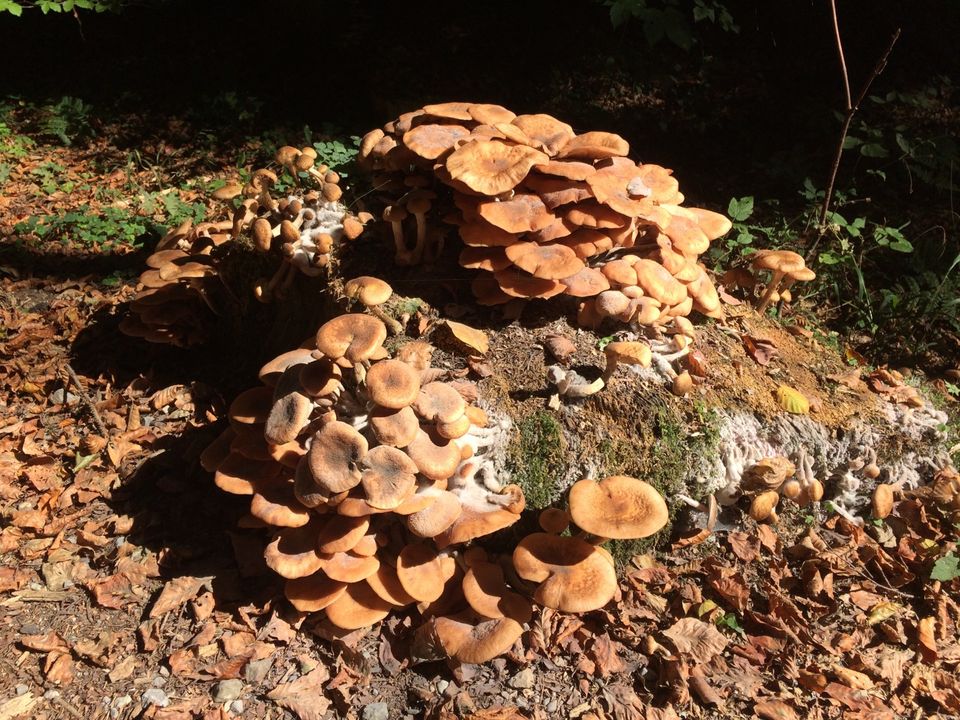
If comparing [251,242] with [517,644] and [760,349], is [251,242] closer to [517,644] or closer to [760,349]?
[517,644]

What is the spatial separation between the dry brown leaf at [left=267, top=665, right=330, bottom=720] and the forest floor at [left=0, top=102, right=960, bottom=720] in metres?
0.01

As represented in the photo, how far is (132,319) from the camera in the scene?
6250 millimetres

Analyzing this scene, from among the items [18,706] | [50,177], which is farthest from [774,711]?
[50,177]

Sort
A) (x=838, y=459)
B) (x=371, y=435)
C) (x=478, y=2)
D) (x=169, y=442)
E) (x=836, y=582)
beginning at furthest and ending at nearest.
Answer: (x=478, y=2) < (x=169, y=442) < (x=838, y=459) < (x=836, y=582) < (x=371, y=435)

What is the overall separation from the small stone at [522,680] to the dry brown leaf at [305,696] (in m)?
1.10

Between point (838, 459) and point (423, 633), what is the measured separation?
10.9 ft

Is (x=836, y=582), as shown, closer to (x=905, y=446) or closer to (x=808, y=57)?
(x=905, y=446)

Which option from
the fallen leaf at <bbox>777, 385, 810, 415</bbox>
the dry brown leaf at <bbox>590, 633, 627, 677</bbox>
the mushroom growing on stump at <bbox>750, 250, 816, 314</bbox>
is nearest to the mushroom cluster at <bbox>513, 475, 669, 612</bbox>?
the dry brown leaf at <bbox>590, 633, 627, 677</bbox>

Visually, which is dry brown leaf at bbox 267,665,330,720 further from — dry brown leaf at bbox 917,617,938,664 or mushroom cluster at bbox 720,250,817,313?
mushroom cluster at bbox 720,250,817,313

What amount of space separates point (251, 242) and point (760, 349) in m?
4.47

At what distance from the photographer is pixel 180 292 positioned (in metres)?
6.19

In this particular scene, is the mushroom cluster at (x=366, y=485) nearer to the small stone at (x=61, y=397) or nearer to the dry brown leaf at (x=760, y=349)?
the dry brown leaf at (x=760, y=349)

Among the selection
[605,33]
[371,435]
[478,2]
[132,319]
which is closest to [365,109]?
[478,2]

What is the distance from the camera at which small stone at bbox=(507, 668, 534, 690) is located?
12.9 ft
